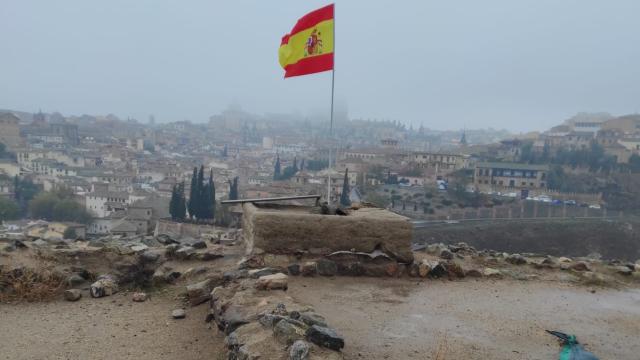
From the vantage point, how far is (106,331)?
16.5 ft

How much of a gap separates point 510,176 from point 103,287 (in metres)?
65.7

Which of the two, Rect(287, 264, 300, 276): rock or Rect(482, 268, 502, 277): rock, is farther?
Rect(482, 268, 502, 277): rock

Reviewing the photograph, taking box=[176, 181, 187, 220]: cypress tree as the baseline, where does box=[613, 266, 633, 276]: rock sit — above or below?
above

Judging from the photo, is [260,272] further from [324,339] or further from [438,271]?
[438,271]

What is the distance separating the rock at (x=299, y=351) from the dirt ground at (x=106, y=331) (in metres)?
1.01

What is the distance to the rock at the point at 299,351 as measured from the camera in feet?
12.1

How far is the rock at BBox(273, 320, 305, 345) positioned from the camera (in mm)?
3984

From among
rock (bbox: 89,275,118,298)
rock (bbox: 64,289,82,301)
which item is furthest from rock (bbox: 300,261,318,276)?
rock (bbox: 64,289,82,301)

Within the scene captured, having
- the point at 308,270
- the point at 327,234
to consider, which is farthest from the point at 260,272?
the point at 327,234

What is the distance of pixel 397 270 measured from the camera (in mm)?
6988

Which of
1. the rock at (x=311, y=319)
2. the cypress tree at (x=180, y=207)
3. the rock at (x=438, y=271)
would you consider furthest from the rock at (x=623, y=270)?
the cypress tree at (x=180, y=207)

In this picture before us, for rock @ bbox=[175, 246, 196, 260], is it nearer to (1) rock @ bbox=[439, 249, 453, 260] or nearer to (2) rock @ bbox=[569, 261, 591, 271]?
(1) rock @ bbox=[439, 249, 453, 260]

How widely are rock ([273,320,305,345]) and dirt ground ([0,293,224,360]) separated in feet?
2.37

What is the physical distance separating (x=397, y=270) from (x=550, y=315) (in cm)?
203
